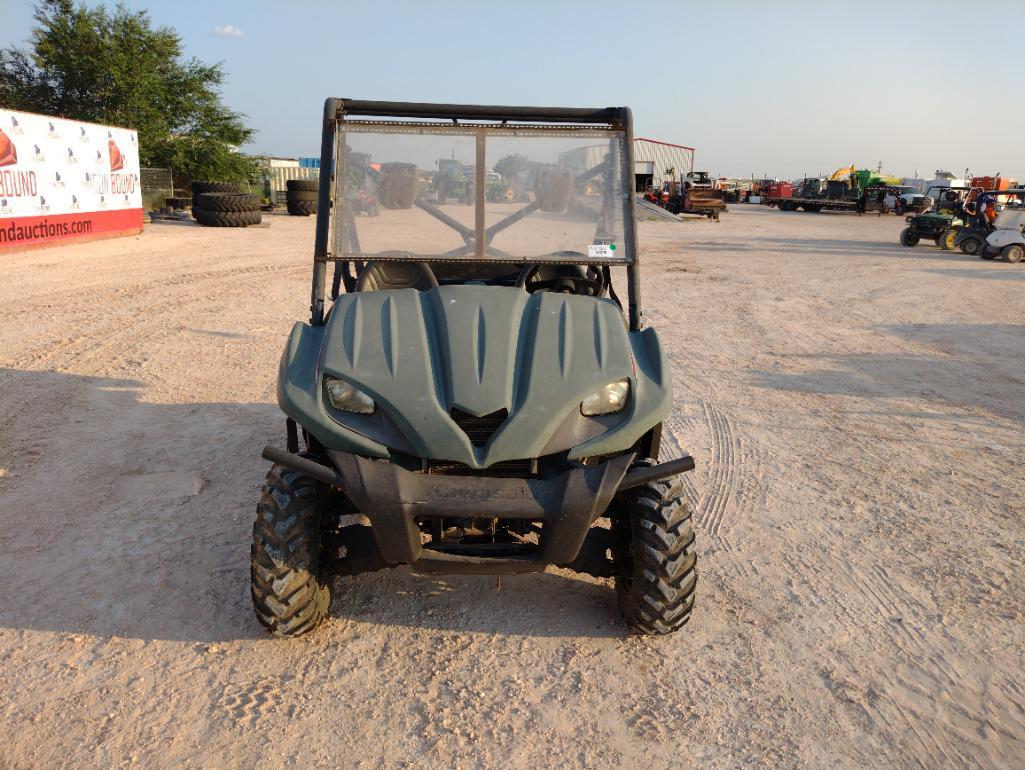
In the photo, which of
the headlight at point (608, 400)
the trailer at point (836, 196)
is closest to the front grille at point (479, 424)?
the headlight at point (608, 400)

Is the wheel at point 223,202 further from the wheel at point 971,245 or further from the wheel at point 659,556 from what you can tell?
the wheel at point 659,556

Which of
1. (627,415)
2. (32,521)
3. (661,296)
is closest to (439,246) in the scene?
(627,415)

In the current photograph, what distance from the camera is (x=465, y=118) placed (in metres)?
3.78

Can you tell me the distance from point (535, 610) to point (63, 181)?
14.7 m

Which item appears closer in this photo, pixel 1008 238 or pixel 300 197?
pixel 1008 238

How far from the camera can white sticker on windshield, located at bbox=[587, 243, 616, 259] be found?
12.1 ft

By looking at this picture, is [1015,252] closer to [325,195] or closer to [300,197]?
[325,195]

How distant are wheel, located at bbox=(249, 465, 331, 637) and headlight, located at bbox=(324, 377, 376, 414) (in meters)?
0.30

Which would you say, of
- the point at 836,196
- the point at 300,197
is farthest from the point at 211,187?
the point at 836,196

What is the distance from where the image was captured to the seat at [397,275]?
3.69m

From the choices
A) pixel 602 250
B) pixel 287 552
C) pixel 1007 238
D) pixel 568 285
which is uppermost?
pixel 1007 238

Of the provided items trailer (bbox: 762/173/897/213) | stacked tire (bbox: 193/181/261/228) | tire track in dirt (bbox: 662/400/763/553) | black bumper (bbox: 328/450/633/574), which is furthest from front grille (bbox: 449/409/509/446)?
trailer (bbox: 762/173/897/213)

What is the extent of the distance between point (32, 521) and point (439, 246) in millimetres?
2301

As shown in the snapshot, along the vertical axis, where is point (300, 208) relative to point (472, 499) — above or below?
above
